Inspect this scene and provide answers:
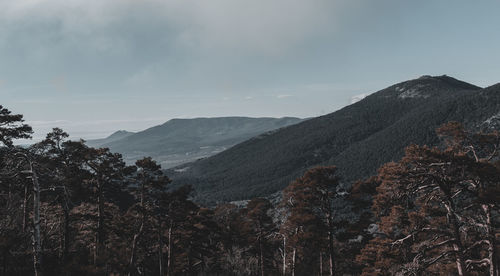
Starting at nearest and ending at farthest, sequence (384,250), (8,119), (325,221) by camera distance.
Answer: (8,119)
(384,250)
(325,221)

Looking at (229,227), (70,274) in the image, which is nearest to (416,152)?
(70,274)

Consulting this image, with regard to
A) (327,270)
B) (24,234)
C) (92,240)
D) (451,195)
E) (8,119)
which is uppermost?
(8,119)

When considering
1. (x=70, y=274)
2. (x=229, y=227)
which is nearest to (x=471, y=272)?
(x=70, y=274)

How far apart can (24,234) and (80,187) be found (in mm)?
5370

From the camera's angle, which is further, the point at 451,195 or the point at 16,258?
the point at 16,258

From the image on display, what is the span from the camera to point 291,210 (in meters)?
27.2

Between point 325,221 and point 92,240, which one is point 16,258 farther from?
point 325,221

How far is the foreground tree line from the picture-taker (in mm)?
13594

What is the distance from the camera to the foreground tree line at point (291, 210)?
44.6ft

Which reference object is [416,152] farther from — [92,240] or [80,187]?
[92,240]

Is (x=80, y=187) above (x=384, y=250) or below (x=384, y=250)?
above

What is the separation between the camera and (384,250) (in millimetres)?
22906

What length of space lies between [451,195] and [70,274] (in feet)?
69.5

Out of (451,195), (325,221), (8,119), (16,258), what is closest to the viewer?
(451,195)
